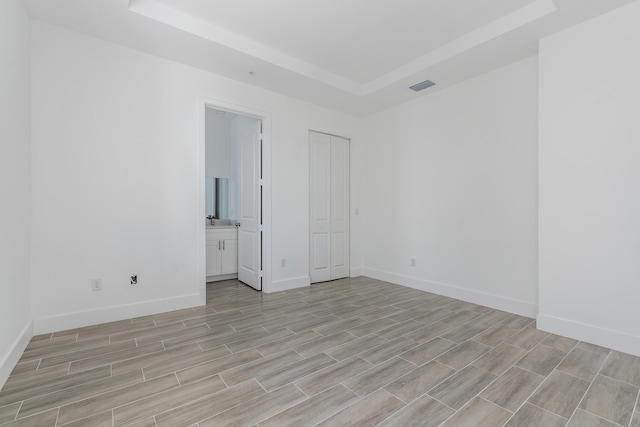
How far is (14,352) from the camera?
7.27 feet

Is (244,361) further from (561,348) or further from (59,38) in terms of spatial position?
(59,38)

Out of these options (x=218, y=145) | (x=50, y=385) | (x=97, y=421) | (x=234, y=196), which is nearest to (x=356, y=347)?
(x=97, y=421)

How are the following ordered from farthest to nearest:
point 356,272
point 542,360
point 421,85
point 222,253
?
→ point 356,272
point 222,253
point 421,85
point 542,360

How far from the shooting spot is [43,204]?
2.81 meters

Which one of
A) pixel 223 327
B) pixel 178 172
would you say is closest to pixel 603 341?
pixel 223 327

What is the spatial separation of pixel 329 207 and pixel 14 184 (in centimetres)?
375

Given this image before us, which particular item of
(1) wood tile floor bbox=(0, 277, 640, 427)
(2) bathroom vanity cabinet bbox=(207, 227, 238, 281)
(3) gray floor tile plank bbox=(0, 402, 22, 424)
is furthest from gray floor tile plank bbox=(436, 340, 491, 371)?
(2) bathroom vanity cabinet bbox=(207, 227, 238, 281)

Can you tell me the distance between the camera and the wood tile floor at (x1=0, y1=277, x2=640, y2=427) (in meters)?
1.72

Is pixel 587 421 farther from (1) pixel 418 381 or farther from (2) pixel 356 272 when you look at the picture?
(2) pixel 356 272

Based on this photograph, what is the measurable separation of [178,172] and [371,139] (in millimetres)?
3238

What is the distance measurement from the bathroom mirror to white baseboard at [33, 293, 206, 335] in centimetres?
218

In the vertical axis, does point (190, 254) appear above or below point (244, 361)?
above

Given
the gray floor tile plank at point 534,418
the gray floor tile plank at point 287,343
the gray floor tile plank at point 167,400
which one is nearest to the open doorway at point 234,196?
the gray floor tile plank at point 287,343

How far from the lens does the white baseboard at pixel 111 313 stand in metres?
2.82
